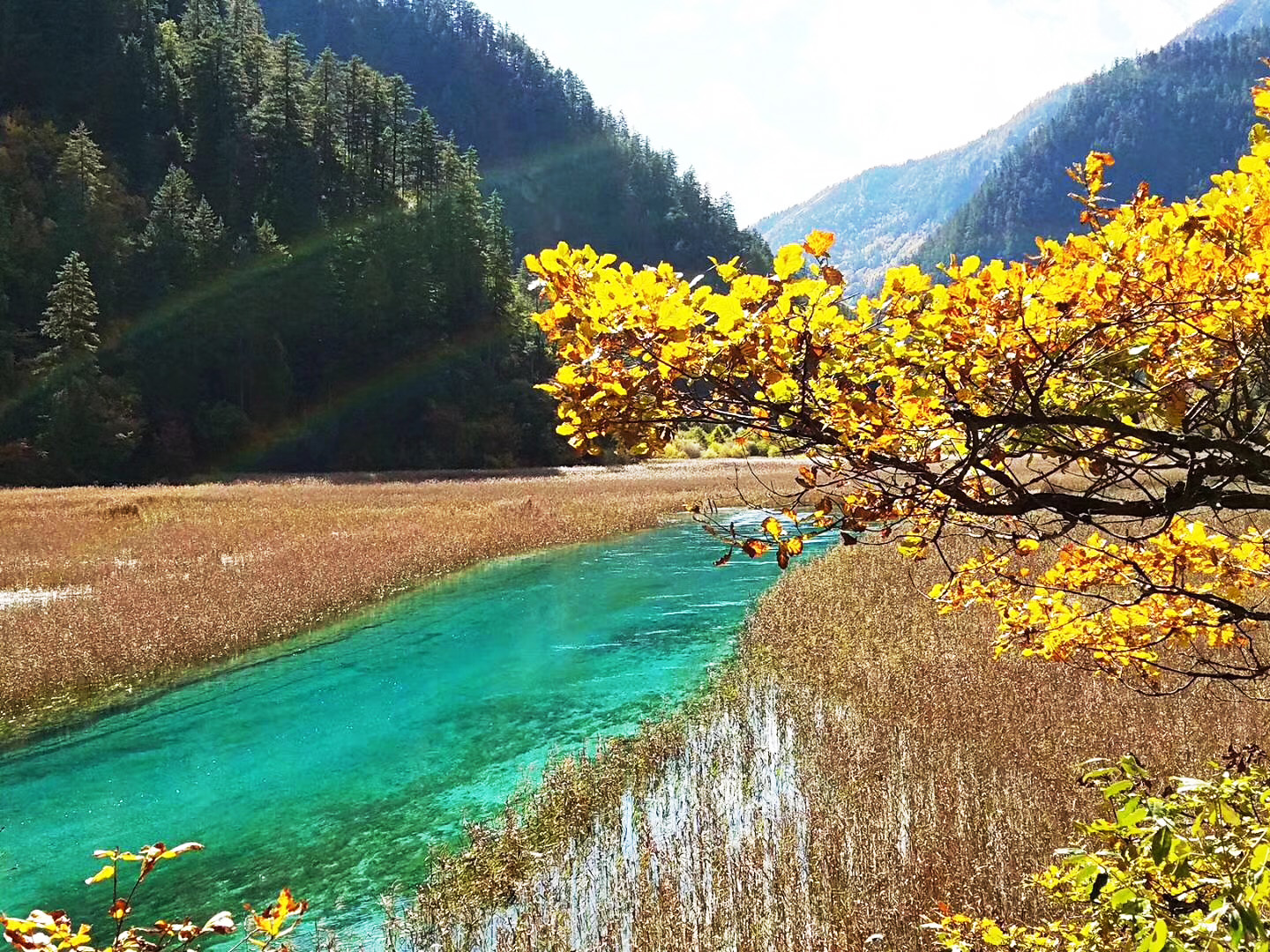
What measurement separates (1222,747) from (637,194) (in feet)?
509

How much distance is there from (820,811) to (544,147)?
178021mm

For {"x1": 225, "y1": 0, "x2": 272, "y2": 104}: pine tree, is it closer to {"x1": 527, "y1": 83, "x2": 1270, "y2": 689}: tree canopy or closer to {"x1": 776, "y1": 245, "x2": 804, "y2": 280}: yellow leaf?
{"x1": 527, "y1": 83, "x2": 1270, "y2": 689}: tree canopy

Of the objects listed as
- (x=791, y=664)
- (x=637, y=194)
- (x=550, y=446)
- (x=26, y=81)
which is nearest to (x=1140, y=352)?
(x=791, y=664)

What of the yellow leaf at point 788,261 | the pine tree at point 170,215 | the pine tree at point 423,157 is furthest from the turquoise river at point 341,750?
the pine tree at point 423,157

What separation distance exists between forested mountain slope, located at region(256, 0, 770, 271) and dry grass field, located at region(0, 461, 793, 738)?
346 ft

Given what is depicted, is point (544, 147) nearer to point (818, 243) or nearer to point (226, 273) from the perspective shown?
point (226, 273)

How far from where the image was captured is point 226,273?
57.1 metres

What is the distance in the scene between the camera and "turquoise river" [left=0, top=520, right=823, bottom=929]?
23.2 feet

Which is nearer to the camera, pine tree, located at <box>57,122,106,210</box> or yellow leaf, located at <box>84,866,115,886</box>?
yellow leaf, located at <box>84,866,115,886</box>

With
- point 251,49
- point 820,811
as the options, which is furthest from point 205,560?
point 251,49

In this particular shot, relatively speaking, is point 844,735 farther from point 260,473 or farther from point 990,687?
point 260,473

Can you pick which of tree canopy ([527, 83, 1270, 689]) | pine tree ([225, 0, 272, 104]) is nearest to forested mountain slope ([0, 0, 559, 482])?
pine tree ([225, 0, 272, 104])

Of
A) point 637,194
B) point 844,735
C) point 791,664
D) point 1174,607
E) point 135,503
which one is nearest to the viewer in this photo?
point 1174,607

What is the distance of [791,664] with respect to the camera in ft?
39.0
